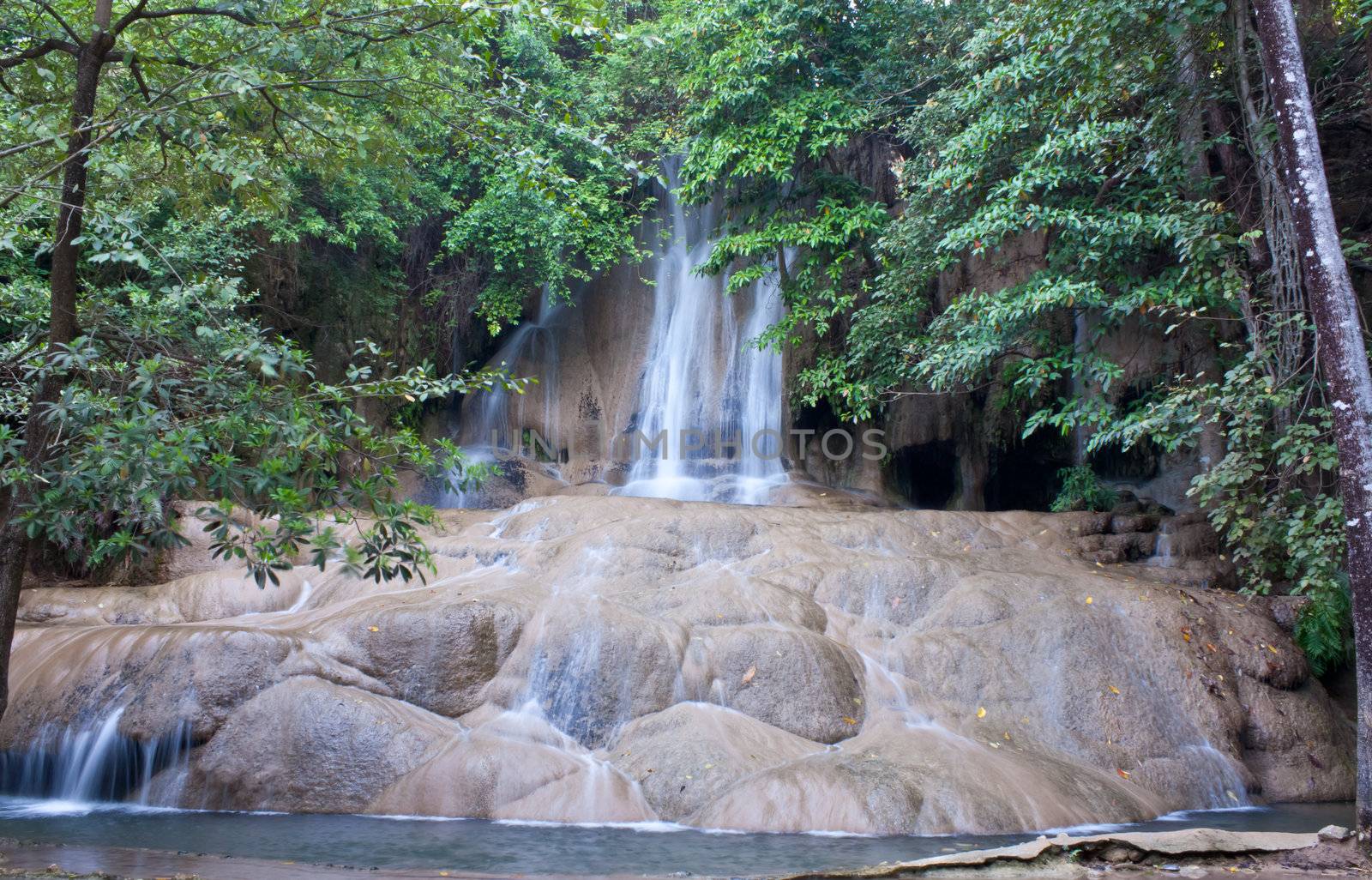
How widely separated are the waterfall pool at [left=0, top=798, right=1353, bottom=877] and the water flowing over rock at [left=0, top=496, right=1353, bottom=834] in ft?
0.85

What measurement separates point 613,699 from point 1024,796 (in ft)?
11.5

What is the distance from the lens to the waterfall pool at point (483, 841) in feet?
20.3

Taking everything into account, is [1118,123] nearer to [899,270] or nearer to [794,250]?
[899,270]

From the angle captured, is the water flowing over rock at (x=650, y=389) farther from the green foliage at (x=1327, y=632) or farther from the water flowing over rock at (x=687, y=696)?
the green foliage at (x=1327, y=632)

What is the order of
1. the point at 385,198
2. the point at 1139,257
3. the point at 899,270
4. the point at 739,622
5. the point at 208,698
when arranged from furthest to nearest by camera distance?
the point at 385,198
the point at 899,270
the point at 1139,257
the point at 739,622
the point at 208,698

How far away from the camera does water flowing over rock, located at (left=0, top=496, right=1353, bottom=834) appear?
304 inches

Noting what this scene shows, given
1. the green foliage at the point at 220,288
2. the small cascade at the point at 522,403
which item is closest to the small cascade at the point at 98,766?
the green foliage at the point at 220,288

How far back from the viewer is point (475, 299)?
18.5m

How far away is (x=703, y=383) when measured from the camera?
1864 centimetres

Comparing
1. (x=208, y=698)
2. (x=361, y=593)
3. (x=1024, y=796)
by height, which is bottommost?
(x=1024, y=796)

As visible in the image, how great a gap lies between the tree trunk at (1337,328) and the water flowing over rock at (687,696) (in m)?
2.44

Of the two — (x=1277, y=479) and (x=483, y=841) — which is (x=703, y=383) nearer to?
(x=1277, y=479)

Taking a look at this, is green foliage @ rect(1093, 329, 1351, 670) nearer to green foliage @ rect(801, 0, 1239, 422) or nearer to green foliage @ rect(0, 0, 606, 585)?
green foliage @ rect(801, 0, 1239, 422)

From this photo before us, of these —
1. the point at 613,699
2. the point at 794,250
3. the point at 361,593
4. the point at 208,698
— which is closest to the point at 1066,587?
the point at 613,699
